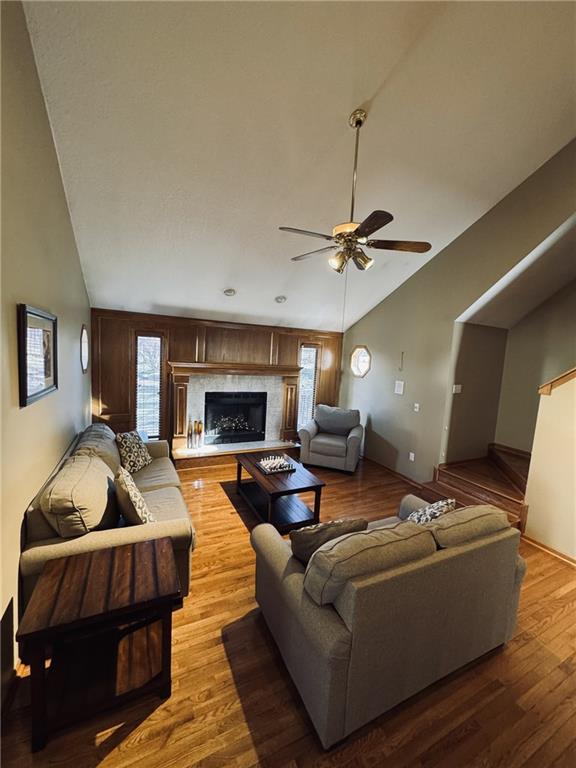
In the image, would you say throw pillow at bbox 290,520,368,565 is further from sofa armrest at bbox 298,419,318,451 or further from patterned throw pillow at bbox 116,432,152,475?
sofa armrest at bbox 298,419,318,451

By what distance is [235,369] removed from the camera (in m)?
5.39

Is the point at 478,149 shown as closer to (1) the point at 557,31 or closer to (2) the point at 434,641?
(1) the point at 557,31

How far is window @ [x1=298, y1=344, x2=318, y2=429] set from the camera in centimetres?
621

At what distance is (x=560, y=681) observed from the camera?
6.07 feet

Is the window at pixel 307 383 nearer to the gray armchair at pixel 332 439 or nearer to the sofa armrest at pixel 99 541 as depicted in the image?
the gray armchair at pixel 332 439

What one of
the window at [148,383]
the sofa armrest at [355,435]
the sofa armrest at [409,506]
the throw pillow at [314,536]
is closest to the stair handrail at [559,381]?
the sofa armrest at [409,506]

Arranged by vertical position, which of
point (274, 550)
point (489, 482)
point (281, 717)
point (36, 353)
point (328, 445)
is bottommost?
point (281, 717)

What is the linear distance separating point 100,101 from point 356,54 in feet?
5.58

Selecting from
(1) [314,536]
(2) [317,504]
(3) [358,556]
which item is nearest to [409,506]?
(2) [317,504]

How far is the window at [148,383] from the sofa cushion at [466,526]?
4465 mm

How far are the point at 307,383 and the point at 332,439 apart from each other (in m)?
1.51

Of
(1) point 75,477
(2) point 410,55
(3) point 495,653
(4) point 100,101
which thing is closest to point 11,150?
(4) point 100,101

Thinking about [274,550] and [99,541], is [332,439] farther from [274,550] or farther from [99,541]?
[99,541]

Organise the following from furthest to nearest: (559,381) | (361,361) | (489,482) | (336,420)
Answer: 1. (361,361)
2. (336,420)
3. (489,482)
4. (559,381)
